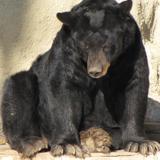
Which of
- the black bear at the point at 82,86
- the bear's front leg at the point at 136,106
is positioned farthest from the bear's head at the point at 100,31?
the bear's front leg at the point at 136,106

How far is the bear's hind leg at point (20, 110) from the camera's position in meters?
8.08

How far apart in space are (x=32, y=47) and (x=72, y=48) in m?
2.03

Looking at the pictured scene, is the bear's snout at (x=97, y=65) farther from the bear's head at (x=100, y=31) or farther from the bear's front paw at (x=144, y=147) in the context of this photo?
the bear's front paw at (x=144, y=147)

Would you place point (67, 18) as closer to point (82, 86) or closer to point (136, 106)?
point (82, 86)

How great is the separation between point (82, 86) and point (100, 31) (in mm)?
701

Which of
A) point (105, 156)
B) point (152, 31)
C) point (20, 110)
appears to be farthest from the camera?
point (152, 31)

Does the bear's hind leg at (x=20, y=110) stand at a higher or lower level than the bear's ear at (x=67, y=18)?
lower

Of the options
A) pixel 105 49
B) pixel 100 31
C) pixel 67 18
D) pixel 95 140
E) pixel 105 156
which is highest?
pixel 67 18

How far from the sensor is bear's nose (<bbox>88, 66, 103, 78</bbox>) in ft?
23.8

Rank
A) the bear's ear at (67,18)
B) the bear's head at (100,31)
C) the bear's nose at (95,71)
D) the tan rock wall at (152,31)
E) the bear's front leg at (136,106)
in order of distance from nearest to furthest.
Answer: the bear's nose at (95,71)
the bear's head at (100,31)
the bear's ear at (67,18)
the bear's front leg at (136,106)
the tan rock wall at (152,31)

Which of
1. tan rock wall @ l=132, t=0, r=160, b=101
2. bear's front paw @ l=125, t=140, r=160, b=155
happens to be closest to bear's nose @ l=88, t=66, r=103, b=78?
bear's front paw @ l=125, t=140, r=160, b=155

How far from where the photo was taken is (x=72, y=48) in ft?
25.2

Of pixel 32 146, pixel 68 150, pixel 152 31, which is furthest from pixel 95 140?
pixel 152 31

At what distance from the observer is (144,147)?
24.9 ft
